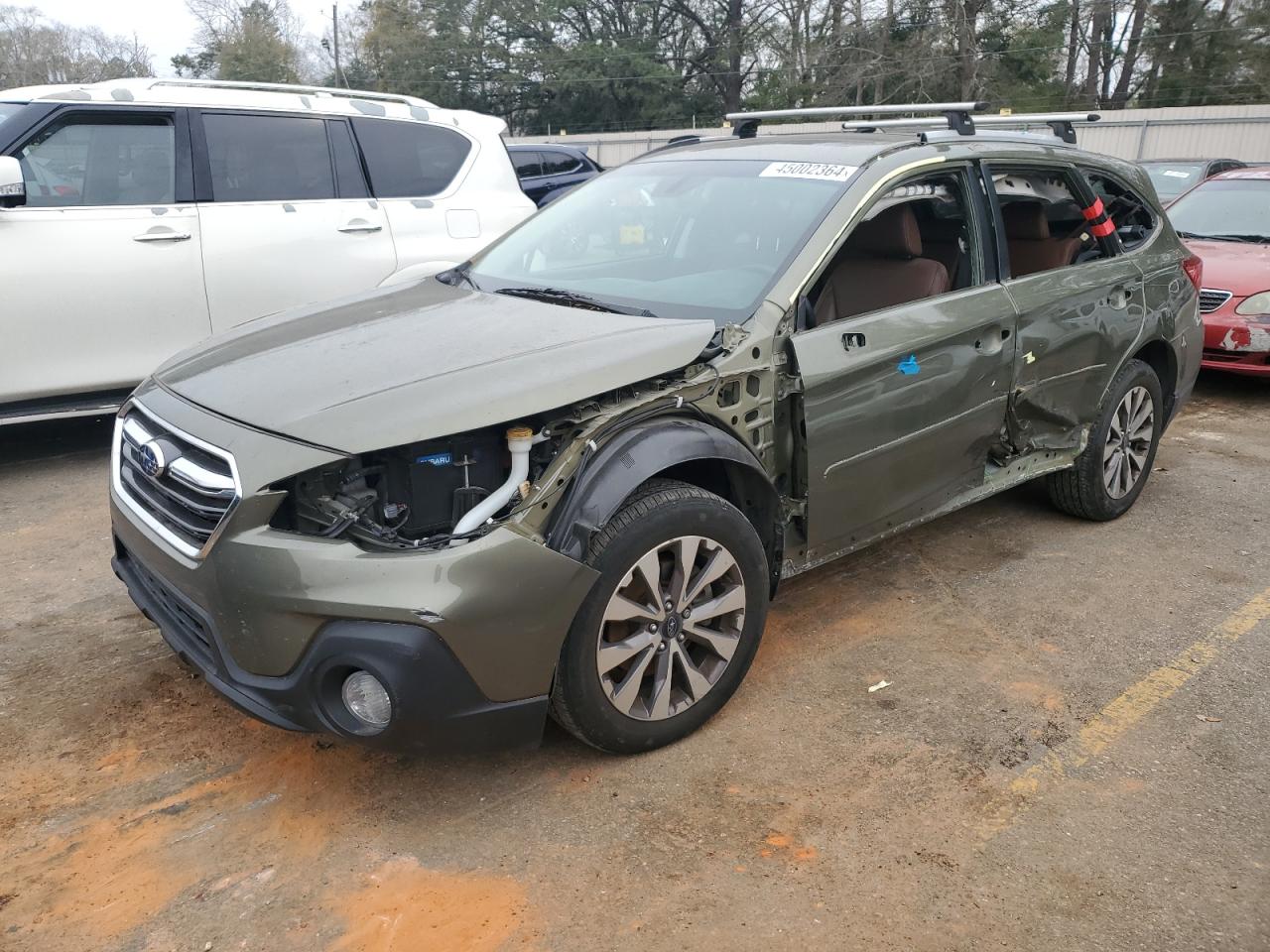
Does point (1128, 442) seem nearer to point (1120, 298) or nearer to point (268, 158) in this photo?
point (1120, 298)

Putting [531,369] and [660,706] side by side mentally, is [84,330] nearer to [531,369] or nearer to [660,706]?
[531,369]

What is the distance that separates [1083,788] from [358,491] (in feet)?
7.12

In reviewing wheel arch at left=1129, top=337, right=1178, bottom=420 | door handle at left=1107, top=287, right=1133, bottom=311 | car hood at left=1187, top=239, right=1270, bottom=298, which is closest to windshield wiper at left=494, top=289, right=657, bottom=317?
door handle at left=1107, top=287, right=1133, bottom=311

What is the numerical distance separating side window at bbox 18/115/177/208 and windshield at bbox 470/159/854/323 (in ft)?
8.28

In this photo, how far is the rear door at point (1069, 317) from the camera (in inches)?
160

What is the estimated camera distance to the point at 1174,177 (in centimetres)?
1162

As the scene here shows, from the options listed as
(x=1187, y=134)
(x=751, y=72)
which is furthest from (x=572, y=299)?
(x=751, y=72)

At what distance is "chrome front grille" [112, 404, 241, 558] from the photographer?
256 cm

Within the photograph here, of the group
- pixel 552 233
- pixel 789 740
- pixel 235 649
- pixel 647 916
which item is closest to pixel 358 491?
pixel 235 649

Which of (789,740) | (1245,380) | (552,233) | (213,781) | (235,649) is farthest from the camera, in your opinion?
(1245,380)

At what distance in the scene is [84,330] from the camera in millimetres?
5363

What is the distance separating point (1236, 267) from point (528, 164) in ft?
22.6

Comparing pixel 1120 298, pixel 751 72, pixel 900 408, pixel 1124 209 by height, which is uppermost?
pixel 751 72

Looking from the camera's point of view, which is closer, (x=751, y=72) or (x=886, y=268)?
(x=886, y=268)
